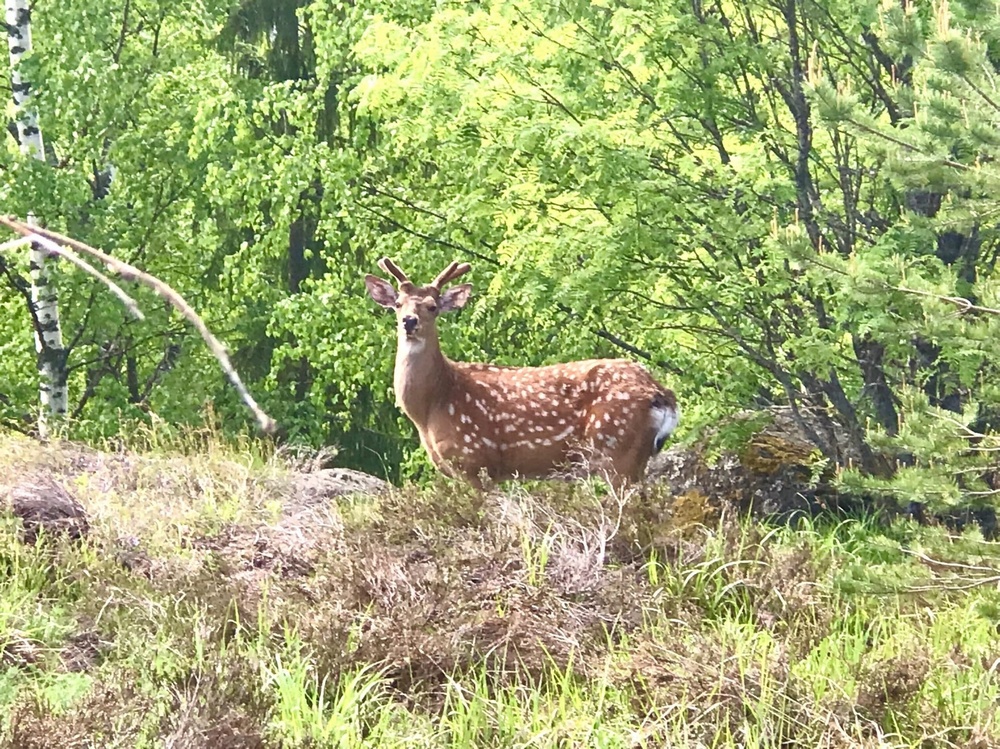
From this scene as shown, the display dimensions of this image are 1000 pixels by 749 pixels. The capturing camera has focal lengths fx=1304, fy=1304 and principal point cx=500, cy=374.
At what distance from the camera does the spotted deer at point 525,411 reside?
28.5 ft

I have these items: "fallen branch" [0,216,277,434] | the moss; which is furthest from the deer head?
"fallen branch" [0,216,277,434]

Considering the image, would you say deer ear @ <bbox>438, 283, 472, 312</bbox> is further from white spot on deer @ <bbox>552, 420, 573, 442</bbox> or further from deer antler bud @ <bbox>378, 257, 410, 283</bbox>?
white spot on deer @ <bbox>552, 420, 573, 442</bbox>

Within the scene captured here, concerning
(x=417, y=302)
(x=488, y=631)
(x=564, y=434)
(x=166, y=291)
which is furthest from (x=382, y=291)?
(x=166, y=291)

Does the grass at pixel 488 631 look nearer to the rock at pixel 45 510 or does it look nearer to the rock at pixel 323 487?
the rock at pixel 45 510

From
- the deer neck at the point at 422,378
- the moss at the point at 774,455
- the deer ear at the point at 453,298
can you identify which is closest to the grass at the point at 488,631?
the deer neck at the point at 422,378

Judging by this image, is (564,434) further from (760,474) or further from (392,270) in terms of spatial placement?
(760,474)

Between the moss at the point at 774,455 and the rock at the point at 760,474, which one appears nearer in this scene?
the rock at the point at 760,474

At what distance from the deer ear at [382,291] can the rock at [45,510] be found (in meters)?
2.73

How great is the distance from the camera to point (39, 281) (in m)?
13.2

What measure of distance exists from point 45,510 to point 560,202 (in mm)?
4217

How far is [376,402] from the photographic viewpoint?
15.6 m

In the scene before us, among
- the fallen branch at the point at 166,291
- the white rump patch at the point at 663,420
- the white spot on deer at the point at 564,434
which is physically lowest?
the white spot on deer at the point at 564,434

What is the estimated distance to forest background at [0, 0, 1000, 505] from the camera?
6129 mm

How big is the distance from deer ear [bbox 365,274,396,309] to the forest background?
1.02 metres
